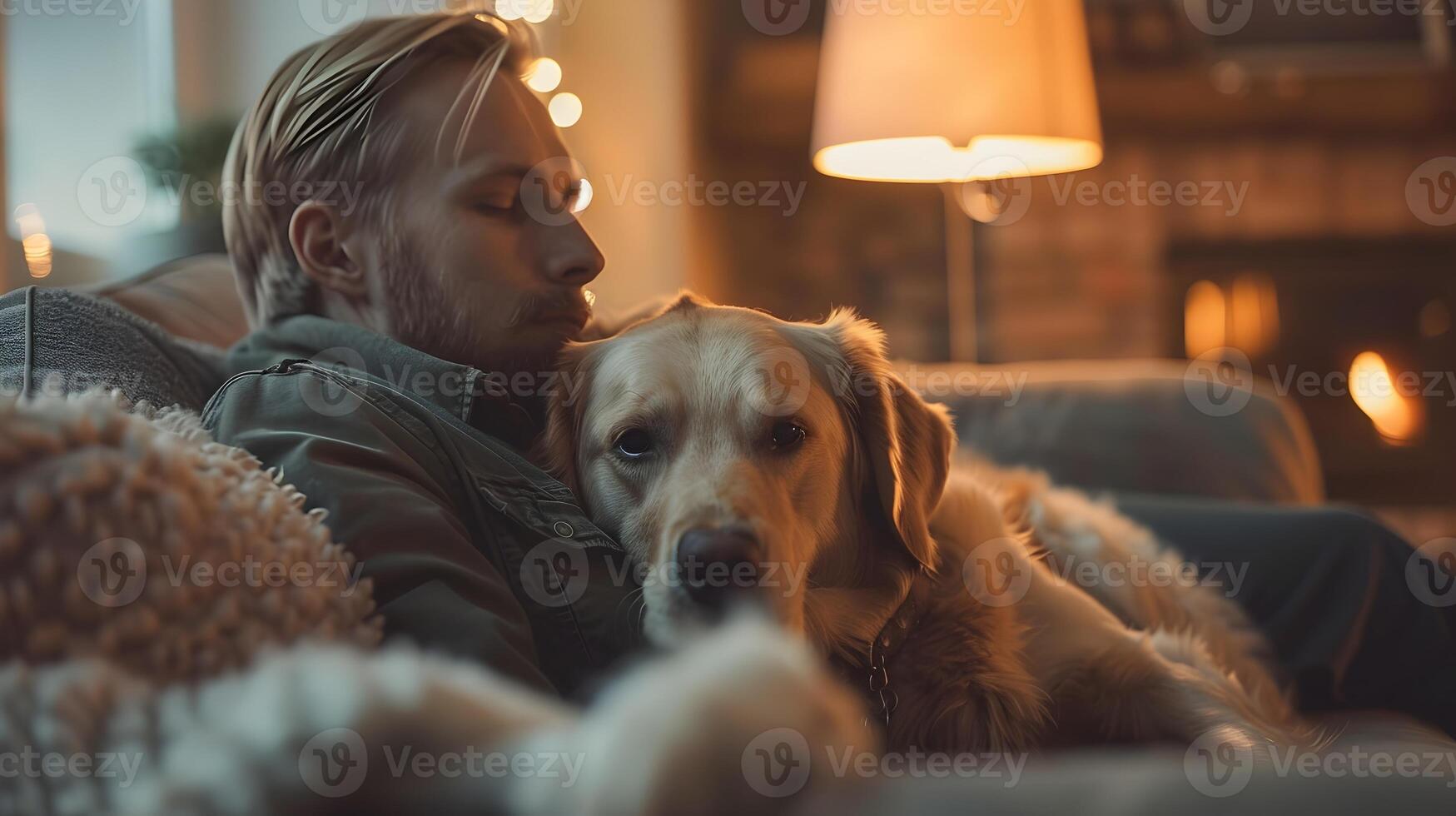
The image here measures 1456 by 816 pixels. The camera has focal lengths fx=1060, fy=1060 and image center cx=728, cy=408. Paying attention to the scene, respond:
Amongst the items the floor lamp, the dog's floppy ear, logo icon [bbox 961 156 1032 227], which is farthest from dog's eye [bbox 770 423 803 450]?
logo icon [bbox 961 156 1032 227]

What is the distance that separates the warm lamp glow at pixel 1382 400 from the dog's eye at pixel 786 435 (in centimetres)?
474

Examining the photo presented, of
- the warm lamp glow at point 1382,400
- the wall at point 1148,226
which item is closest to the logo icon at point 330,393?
the wall at point 1148,226

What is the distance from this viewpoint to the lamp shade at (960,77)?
2586 mm

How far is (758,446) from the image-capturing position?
45.3 inches

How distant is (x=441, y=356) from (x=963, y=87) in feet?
5.71

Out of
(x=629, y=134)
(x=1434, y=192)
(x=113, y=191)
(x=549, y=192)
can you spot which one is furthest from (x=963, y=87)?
(x=1434, y=192)

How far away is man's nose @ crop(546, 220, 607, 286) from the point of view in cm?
125

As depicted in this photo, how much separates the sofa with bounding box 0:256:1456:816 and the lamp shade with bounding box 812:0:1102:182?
0.60 m

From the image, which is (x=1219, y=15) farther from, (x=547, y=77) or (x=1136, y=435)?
(x=547, y=77)

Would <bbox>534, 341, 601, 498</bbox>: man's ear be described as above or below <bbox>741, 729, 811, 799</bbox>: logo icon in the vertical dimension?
below

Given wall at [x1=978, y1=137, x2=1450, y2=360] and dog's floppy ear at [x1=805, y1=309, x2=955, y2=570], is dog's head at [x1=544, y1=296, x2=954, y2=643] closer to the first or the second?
dog's floppy ear at [x1=805, y1=309, x2=955, y2=570]

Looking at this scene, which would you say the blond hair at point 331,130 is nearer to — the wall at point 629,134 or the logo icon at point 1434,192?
the wall at point 629,134

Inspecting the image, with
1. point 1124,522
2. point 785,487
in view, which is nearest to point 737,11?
point 1124,522

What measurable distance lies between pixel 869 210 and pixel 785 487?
4363 mm
